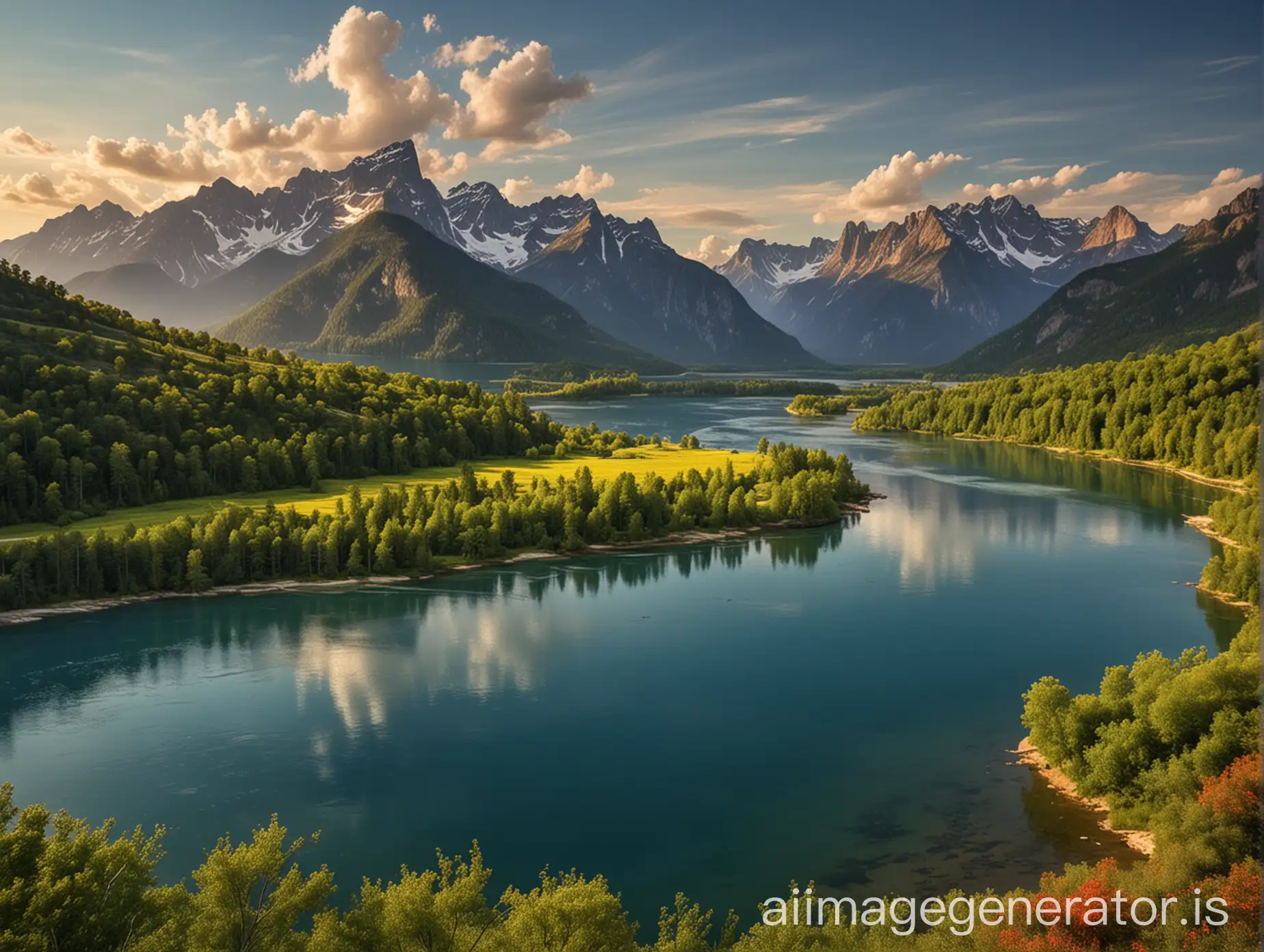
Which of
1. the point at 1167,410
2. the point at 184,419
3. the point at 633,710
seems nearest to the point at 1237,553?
the point at 633,710

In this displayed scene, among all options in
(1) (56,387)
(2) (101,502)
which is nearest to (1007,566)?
(2) (101,502)

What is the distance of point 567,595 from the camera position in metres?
85.9

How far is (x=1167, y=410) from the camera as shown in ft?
516

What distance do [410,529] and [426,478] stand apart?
109 feet

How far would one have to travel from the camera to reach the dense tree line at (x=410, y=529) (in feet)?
266

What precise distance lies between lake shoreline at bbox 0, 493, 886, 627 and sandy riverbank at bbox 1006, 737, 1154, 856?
184 feet

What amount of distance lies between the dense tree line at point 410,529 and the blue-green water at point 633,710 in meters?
4.50

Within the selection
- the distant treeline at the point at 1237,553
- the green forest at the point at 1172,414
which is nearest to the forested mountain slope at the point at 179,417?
the distant treeline at the point at 1237,553

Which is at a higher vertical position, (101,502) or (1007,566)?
(101,502)

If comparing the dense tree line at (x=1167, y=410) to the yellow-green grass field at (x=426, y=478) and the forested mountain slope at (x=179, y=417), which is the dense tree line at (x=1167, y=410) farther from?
the forested mountain slope at (x=179, y=417)

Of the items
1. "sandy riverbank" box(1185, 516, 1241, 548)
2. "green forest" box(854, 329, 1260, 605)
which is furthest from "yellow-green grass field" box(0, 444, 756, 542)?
"green forest" box(854, 329, 1260, 605)

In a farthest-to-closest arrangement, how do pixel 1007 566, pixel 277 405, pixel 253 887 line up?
pixel 277 405 < pixel 1007 566 < pixel 253 887

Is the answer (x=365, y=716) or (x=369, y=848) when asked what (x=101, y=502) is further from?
(x=369, y=848)

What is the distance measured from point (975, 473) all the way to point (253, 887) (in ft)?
466
